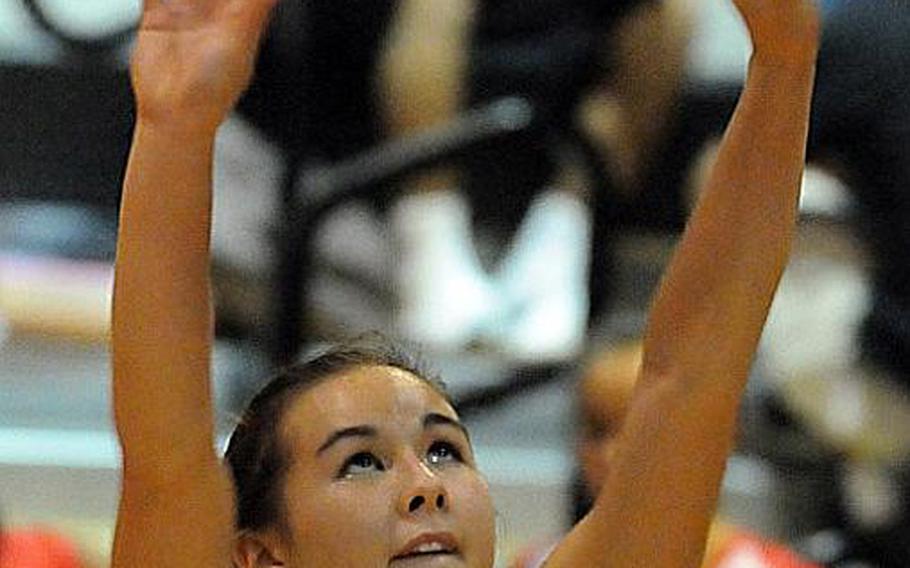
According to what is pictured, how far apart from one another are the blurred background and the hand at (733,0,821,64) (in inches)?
36.6

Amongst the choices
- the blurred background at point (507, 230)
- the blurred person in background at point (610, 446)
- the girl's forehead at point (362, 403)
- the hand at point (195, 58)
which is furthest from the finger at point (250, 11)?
the blurred background at point (507, 230)

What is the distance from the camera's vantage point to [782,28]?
934 millimetres

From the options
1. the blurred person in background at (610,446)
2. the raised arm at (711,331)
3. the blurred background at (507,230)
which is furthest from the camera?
the blurred background at (507,230)

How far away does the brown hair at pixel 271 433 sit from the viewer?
3.21 feet

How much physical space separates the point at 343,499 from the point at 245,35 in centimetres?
20

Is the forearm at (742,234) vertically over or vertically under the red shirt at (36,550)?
under

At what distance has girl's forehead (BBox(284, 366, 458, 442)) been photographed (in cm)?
97

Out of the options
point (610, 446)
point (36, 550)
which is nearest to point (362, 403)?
point (610, 446)

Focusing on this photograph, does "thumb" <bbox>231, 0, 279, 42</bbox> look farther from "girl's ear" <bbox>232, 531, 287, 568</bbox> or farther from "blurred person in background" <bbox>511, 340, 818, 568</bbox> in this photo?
"blurred person in background" <bbox>511, 340, 818, 568</bbox>

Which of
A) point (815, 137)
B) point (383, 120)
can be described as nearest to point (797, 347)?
point (815, 137)

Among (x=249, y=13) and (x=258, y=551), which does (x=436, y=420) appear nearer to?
(x=258, y=551)

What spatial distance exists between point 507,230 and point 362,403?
3.27ft

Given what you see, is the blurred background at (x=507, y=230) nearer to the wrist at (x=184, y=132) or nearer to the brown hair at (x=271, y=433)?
the brown hair at (x=271, y=433)

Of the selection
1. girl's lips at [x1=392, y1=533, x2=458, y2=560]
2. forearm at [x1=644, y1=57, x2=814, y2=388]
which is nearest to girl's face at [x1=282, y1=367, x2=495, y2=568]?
girl's lips at [x1=392, y1=533, x2=458, y2=560]
